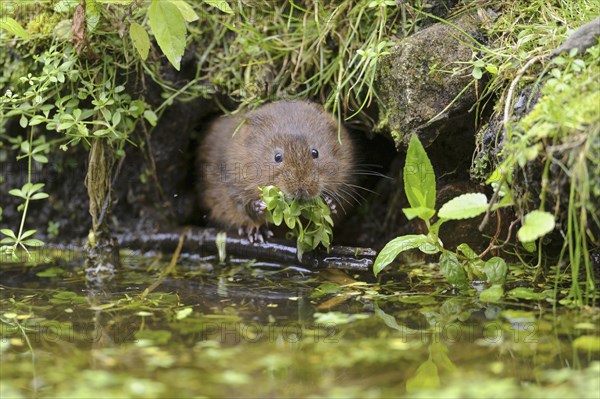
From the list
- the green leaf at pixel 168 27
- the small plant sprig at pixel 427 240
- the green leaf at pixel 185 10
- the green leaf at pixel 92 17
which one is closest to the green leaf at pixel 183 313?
the small plant sprig at pixel 427 240

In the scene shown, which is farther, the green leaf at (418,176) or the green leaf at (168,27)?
the green leaf at (168,27)

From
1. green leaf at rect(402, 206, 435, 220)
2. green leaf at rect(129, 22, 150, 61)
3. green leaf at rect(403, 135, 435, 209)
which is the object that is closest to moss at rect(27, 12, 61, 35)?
green leaf at rect(129, 22, 150, 61)

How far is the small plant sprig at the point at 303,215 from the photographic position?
4117 mm

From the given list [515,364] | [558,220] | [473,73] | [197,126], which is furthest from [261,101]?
[515,364]

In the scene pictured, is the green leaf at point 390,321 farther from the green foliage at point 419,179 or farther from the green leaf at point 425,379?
the green foliage at point 419,179

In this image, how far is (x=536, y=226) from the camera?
9.68ft

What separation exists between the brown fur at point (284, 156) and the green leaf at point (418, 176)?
2.84 feet

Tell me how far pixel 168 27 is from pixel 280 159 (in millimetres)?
1136

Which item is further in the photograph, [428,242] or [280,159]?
[280,159]

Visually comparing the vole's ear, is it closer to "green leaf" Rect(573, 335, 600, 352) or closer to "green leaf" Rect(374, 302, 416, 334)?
"green leaf" Rect(374, 302, 416, 334)

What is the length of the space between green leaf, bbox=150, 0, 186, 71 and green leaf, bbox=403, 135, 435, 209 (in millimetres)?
1328

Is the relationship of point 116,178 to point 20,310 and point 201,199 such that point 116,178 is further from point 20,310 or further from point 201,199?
point 20,310

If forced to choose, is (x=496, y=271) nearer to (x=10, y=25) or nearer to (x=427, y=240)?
(x=427, y=240)

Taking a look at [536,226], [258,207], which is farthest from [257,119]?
[536,226]
